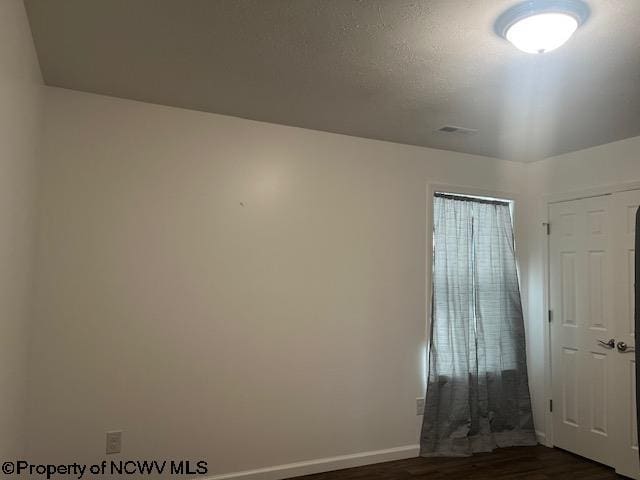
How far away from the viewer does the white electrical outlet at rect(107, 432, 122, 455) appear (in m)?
2.79

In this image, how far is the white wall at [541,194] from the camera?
375cm

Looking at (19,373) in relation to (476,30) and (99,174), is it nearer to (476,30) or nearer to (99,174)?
(99,174)

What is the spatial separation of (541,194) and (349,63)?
2800 millimetres

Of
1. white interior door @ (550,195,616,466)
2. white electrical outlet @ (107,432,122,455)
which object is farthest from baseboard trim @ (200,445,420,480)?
white interior door @ (550,195,616,466)

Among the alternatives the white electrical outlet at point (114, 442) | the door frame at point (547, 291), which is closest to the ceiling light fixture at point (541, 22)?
the door frame at point (547, 291)

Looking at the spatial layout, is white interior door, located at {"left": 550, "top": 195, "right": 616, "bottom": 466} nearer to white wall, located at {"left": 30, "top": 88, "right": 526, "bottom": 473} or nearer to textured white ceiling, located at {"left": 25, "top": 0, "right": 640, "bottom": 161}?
textured white ceiling, located at {"left": 25, "top": 0, "right": 640, "bottom": 161}

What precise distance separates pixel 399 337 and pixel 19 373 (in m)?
2.66

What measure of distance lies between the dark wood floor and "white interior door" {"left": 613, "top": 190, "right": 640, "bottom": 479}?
258mm

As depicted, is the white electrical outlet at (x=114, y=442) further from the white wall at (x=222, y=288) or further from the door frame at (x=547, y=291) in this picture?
the door frame at (x=547, y=291)

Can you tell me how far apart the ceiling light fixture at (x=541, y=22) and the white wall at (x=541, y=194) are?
2.26 meters

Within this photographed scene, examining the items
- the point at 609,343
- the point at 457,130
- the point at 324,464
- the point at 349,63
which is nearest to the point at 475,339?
the point at 609,343

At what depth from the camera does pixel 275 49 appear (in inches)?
86.4

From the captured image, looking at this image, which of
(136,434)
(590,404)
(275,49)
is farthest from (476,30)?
(590,404)

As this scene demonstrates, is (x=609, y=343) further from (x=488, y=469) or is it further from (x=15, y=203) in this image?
(x=15, y=203)
